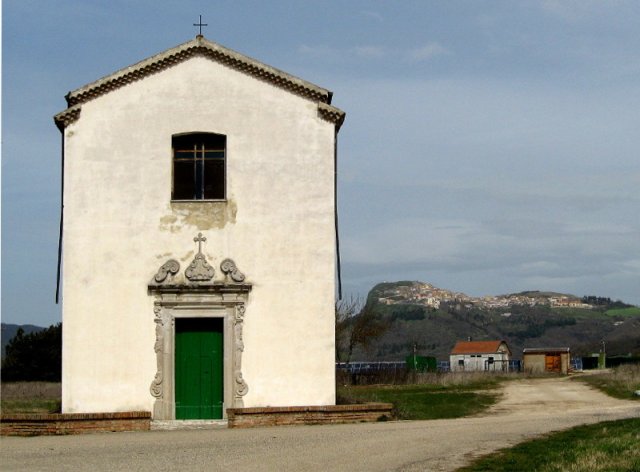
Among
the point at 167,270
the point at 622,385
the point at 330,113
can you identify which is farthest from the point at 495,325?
the point at 167,270

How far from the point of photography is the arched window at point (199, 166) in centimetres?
2209

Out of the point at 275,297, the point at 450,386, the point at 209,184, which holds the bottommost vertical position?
the point at 450,386

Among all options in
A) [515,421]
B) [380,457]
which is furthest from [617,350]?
[380,457]

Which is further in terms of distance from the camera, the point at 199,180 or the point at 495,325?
the point at 495,325

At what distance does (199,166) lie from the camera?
22109 mm

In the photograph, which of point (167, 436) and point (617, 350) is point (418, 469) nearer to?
point (167, 436)

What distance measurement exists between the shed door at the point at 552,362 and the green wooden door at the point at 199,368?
47.0 m

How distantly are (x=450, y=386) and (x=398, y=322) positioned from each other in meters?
124

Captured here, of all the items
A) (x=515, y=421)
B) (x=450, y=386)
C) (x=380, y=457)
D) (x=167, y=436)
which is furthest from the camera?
(x=450, y=386)

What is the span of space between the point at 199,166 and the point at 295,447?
335 inches

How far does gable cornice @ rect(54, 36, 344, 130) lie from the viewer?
22.0 m

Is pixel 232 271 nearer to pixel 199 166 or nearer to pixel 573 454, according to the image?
pixel 199 166

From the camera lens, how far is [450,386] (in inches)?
1545

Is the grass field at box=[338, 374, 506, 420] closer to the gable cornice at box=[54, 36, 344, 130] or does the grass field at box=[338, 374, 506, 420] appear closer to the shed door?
the gable cornice at box=[54, 36, 344, 130]
